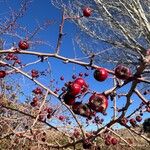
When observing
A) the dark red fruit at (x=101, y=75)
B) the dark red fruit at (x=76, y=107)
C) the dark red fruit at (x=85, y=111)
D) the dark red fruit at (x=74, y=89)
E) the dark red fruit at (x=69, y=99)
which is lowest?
the dark red fruit at (x=85, y=111)

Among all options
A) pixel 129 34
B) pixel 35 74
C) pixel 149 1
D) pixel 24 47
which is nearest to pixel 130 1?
pixel 149 1

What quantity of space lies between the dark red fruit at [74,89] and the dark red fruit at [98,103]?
11cm

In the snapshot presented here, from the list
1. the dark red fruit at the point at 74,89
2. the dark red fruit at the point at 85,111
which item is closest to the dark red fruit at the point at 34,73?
the dark red fruit at the point at 74,89

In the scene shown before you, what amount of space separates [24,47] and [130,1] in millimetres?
Answer: 11291

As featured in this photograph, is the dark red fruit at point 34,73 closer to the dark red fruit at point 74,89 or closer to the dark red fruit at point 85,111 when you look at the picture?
the dark red fruit at point 74,89

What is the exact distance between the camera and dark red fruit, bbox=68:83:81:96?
161cm

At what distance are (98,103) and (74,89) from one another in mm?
157

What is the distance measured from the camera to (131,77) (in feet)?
4.94

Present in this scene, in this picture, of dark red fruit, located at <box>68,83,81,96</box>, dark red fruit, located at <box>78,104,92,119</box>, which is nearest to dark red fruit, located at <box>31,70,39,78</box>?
dark red fruit, located at <box>68,83,81,96</box>

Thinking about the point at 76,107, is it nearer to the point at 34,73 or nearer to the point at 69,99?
the point at 69,99

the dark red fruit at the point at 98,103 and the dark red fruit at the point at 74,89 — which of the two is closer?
the dark red fruit at the point at 98,103

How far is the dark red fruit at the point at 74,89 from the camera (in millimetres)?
1605

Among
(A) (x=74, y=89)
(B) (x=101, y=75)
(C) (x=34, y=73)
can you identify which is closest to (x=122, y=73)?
(B) (x=101, y=75)

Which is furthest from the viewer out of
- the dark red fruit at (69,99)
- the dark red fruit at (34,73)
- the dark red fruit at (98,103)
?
the dark red fruit at (34,73)
